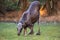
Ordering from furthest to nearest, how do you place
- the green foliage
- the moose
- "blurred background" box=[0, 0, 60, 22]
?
1. the green foliage
2. "blurred background" box=[0, 0, 60, 22]
3. the moose

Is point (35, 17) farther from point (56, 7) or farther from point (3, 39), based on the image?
point (56, 7)

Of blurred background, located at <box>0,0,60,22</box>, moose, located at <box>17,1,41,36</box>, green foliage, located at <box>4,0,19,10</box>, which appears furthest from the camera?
green foliage, located at <box>4,0,19,10</box>

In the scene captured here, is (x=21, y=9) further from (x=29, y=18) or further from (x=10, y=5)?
(x=29, y=18)

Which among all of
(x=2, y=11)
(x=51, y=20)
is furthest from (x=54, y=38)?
(x=2, y=11)

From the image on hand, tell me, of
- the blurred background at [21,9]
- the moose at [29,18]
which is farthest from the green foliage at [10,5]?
the moose at [29,18]

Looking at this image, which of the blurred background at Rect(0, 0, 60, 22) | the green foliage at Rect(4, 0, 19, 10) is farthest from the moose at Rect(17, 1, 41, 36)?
the green foliage at Rect(4, 0, 19, 10)

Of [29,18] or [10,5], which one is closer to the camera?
[29,18]

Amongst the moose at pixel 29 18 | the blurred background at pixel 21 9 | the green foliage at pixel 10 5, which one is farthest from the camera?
the green foliage at pixel 10 5

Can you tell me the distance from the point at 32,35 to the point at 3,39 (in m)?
1.20

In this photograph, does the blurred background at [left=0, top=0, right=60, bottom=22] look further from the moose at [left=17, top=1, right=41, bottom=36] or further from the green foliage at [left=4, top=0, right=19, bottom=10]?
the moose at [left=17, top=1, right=41, bottom=36]

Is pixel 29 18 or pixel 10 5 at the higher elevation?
pixel 10 5

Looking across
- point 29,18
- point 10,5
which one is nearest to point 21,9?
point 10,5

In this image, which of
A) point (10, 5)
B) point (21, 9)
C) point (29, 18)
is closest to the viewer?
point (29, 18)

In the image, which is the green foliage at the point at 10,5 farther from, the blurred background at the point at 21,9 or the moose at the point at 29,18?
the moose at the point at 29,18
